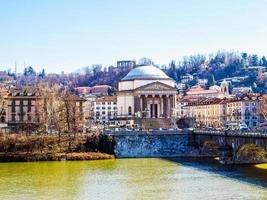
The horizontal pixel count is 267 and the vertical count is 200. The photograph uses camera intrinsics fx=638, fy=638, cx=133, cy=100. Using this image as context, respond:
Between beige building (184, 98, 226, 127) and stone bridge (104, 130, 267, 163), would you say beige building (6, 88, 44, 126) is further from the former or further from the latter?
beige building (184, 98, 226, 127)

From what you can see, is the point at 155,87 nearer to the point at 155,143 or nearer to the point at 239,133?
the point at 155,143

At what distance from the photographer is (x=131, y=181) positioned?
54.2m

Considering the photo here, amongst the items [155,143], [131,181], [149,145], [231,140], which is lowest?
[131,181]

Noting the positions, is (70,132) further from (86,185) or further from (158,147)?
(86,185)

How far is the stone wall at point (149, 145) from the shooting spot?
3366 inches

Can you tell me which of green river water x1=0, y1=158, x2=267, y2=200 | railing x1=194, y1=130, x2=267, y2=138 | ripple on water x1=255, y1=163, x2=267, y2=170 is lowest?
green river water x1=0, y1=158, x2=267, y2=200

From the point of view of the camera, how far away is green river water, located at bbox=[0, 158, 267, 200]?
45706mm

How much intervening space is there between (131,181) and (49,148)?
106ft

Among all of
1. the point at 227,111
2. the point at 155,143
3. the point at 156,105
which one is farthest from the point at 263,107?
the point at 155,143

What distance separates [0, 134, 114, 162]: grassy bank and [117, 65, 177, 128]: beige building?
133 ft

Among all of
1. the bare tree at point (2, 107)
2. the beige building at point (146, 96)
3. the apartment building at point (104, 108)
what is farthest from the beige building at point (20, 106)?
the apartment building at point (104, 108)

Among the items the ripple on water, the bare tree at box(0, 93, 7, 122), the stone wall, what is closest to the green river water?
the ripple on water

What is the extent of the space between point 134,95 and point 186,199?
87.4 metres

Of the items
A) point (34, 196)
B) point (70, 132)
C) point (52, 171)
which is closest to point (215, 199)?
point (34, 196)
